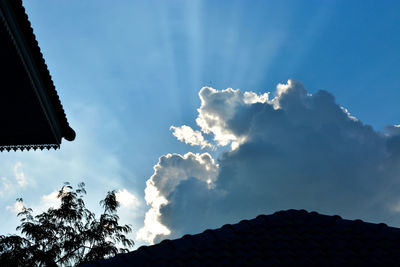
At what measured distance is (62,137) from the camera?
1026cm

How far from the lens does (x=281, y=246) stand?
22.8ft

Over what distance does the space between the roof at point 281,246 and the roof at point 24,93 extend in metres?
5.18

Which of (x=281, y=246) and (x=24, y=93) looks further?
(x=24, y=93)

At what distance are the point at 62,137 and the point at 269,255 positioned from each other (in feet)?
24.2

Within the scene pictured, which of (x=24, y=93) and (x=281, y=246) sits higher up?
(x=24, y=93)

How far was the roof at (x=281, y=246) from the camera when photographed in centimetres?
615

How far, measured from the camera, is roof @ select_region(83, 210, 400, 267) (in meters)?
6.15

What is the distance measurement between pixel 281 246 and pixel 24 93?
771 cm

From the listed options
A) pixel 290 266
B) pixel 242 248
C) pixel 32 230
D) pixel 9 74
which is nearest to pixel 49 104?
pixel 9 74

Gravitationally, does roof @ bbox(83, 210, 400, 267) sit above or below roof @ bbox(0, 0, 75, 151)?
below

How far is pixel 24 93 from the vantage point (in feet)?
28.3

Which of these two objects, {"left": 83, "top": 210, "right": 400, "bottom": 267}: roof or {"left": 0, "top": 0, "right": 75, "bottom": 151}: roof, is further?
{"left": 0, "top": 0, "right": 75, "bottom": 151}: roof

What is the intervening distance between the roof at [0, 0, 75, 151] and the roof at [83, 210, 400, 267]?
17.0ft

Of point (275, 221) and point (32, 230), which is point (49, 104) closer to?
point (275, 221)
